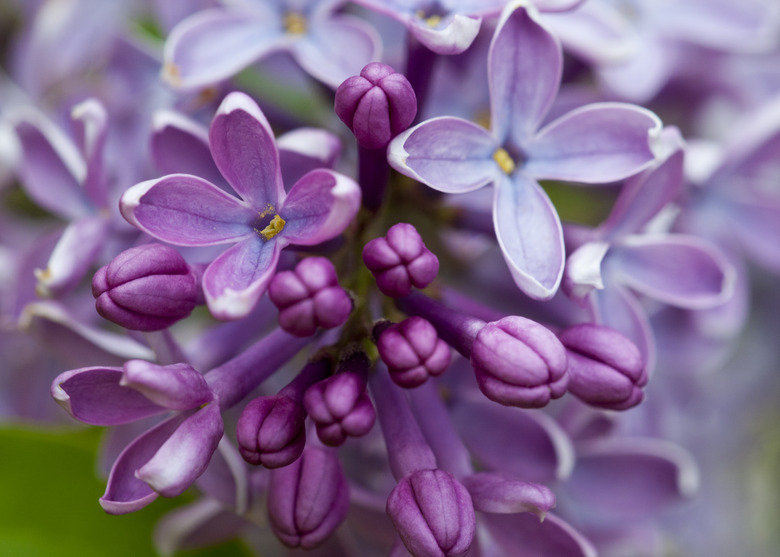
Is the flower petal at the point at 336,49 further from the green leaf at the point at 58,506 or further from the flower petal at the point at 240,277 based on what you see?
the green leaf at the point at 58,506

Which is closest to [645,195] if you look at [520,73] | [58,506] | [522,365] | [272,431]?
[520,73]

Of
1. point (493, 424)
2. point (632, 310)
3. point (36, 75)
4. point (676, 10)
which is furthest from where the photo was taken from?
point (36, 75)

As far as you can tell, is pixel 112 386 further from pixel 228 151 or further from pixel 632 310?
pixel 632 310

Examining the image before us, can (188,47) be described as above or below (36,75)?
above

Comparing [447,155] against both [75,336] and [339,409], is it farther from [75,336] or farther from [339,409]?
[75,336]

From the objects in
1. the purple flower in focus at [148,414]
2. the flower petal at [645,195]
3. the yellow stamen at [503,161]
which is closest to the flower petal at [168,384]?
the purple flower in focus at [148,414]

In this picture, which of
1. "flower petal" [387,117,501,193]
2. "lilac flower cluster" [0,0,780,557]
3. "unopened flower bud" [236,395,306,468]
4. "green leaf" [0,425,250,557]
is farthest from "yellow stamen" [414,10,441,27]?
"green leaf" [0,425,250,557]

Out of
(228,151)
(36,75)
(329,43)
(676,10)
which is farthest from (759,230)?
(36,75)

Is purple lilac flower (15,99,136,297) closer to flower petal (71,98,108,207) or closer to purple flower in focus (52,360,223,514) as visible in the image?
flower petal (71,98,108,207)
